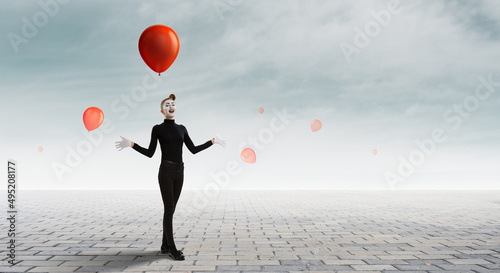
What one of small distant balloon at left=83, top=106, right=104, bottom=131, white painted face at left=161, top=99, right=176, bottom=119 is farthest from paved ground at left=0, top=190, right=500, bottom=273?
small distant balloon at left=83, top=106, right=104, bottom=131

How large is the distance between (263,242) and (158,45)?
10.9 ft

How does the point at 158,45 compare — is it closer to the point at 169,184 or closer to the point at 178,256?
the point at 169,184

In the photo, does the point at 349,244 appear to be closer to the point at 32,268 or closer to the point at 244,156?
the point at 32,268

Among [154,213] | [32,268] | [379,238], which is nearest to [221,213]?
[154,213]

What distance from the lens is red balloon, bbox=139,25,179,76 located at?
635cm

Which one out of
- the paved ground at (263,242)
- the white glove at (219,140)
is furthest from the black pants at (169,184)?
the white glove at (219,140)

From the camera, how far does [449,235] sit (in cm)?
659

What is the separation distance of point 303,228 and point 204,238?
1.96 metres

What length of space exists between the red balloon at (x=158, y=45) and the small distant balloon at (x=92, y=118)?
509 cm

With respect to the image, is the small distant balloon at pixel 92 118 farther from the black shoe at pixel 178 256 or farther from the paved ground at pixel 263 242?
the black shoe at pixel 178 256

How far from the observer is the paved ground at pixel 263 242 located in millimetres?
4504

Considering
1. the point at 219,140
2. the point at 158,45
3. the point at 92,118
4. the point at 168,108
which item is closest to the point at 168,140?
the point at 168,108

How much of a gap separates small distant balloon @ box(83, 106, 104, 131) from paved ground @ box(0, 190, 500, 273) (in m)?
2.53

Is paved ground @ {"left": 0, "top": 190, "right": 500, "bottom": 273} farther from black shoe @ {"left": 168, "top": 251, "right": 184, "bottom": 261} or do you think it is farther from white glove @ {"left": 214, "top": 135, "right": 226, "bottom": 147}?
white glove @ {"left": 214, "top": 135, "right": 226, "bottom": 147}
